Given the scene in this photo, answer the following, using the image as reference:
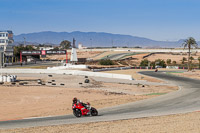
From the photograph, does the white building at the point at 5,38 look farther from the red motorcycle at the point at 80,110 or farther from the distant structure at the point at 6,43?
the red motorcycle at the point at 80,110

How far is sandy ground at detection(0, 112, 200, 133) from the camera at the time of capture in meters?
17.7

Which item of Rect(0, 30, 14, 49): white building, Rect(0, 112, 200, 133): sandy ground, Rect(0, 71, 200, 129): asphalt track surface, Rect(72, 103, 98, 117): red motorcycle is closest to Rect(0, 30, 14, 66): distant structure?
Rect(0, 30, 14, 49): white building

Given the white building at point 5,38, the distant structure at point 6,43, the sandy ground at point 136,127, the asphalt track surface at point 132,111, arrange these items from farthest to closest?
the white building at point 5,38 < the distant structure at point 6,43 < the asphalt track surface at point 132,111 < the sandy ground at point 136,127

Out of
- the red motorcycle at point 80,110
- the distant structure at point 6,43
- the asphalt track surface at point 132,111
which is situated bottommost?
the asphalt track surface at point 132,111

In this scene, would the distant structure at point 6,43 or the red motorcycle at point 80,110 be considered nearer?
the red motorcycle at point 80,110

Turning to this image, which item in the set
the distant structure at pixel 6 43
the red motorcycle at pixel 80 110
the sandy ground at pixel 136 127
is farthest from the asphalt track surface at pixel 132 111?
the distant structure at pixel 6 43

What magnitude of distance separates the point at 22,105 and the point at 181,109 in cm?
1414

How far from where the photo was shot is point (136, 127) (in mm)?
18641

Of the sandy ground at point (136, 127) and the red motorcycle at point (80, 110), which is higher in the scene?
the red motorcycle at point (80, 110)

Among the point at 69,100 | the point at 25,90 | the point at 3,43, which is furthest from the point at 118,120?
the point at 3,43

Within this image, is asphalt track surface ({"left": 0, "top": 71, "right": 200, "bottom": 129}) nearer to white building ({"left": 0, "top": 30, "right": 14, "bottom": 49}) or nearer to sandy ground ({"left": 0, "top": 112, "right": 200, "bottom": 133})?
sandy ground ({"left": 0, "top": 112, "right": 200, "bottom": 133})

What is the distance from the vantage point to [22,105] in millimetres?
28406

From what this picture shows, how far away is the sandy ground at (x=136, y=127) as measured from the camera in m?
17.7

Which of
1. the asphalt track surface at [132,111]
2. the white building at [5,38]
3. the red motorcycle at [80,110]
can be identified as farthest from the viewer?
the white building at [5,38]
